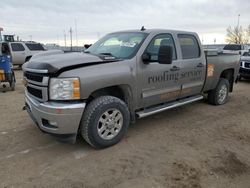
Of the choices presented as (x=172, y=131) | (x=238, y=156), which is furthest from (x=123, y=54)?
(x=238, y=156)

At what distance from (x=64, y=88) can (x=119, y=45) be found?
1695 millimetres

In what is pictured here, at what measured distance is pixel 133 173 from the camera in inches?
128

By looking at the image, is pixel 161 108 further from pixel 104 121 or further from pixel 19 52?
pixel 19 52

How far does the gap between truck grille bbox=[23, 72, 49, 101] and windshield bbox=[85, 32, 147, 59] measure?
1268 mm

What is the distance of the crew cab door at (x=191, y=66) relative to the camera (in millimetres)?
5191

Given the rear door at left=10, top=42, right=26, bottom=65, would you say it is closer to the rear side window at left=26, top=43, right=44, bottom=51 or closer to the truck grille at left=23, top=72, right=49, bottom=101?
the rear side window at left=26, top=43, right=44, bottom=51

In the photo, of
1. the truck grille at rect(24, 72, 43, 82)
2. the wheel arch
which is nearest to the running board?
the wheel arch

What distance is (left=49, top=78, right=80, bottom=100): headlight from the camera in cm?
338

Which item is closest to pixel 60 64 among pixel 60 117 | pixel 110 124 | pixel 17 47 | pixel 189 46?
pixel 60 117

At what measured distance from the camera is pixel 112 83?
384 cm

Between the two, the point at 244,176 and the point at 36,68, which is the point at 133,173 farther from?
the point at 36,68

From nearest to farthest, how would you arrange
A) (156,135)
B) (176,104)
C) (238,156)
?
1. (238,156)
2. (156,135)
3. (176,104)

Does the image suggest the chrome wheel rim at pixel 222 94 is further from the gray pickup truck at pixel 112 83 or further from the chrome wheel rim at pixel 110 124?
the chrome wheel rim at pixel 110 124

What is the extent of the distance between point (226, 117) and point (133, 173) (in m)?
3.34
